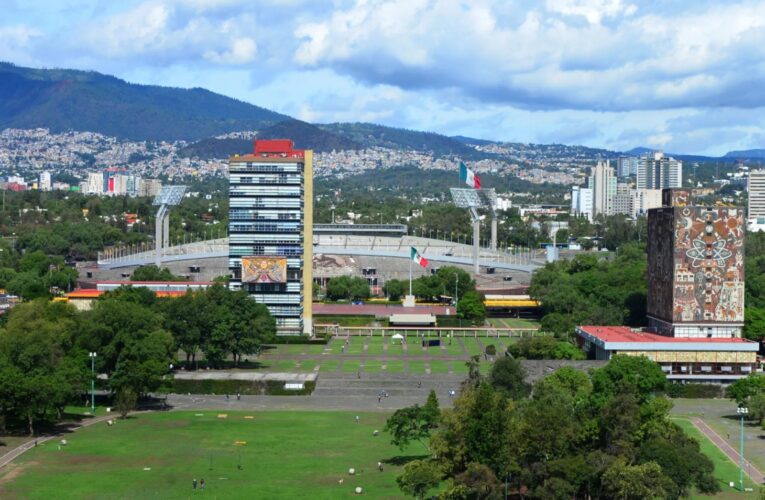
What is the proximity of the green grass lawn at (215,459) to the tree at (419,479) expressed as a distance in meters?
3.19

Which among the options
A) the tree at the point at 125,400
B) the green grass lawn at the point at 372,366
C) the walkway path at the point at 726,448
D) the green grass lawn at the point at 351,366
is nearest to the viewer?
the walkway path at the point at 726,448

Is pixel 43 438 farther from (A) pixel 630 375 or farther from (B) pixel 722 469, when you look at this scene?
(B) pixel 722 469

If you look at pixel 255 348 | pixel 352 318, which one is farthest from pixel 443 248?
pixel 255 348

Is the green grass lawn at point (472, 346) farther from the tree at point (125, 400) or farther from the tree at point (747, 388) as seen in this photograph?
the tree at point (125, 400)

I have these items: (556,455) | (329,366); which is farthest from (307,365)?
(556,455)

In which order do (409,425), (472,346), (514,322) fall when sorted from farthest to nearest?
(514,322) → (472,346) → (409,425)

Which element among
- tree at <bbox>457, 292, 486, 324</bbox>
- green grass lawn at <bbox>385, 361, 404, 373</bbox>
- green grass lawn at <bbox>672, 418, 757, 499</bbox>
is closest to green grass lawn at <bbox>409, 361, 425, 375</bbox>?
green grass lawn at <bbox>385, 361, 404, 373</bbox>

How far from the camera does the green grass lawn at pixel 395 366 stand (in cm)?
9000

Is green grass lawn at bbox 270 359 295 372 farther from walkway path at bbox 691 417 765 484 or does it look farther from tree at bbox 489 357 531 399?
walkway path at bbox 691 417 765 484

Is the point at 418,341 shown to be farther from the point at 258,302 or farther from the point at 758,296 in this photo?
the point at 758,296

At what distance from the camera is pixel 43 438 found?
2601 inches

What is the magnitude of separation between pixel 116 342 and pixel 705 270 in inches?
1580

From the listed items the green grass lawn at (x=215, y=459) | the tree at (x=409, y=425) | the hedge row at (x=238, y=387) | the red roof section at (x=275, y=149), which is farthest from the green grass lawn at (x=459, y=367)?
the tree at (x=409, y=425)

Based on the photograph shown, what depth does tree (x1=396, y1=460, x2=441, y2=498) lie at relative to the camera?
167ft
